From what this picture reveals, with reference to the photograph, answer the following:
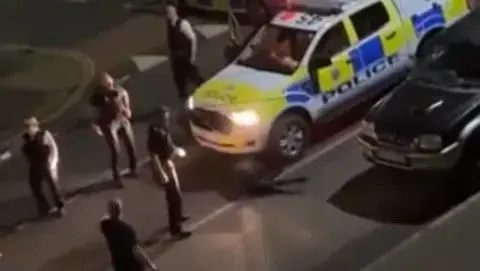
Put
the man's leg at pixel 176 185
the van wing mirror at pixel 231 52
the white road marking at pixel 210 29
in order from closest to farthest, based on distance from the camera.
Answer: the man's leg at pixel 176 185 → the van wing mirror at pixel 231 52 → the white road marking at pixel 210 29

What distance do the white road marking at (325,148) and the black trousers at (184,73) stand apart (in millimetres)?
2596

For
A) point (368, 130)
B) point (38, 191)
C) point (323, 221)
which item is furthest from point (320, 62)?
point (38, 191)

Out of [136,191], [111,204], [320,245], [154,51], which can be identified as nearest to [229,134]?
[136,191]

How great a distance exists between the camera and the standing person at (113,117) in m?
14.1

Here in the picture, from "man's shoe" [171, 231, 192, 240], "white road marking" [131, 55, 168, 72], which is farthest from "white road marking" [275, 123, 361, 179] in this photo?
"white road marking" [131, 55, 168, 72]

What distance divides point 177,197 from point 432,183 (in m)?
3.30

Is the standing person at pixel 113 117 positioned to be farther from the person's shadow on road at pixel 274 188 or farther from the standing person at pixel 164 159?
the person's shadow on road at pixel 274 188

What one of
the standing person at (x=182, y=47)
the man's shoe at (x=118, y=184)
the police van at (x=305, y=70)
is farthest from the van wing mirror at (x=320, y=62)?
the man's shoe at (x=118, y=184)

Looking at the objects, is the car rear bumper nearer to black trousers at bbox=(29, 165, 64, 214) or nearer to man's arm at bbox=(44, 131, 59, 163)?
man's arm at bbox=(44, 131, 59, 163)

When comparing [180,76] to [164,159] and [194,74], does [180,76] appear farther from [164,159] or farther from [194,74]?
[164,159]

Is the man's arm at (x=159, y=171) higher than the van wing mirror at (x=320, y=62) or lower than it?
lower

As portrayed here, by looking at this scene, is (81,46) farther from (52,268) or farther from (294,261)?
(294,261)

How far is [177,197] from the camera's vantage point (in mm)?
12828

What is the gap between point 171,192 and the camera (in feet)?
41.9
